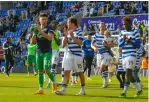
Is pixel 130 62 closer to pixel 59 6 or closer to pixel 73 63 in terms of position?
pixel 73 63

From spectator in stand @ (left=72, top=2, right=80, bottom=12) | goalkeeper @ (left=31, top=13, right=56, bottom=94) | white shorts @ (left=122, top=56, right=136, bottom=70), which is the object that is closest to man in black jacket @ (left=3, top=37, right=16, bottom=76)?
goalkeeper @ (left=31, top=13, right=56, bottom=94)

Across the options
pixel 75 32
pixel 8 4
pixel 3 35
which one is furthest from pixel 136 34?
pixel 8 4

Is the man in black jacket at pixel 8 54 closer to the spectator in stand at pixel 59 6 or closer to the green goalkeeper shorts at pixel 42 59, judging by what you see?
the green goalkeeper shorts at pixel 42 59

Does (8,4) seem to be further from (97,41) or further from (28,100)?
(28,100)

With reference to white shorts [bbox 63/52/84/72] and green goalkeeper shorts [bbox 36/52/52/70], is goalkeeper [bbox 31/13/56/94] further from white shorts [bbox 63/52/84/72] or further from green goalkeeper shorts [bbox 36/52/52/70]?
white shorts [bbox 63/52/84/72]

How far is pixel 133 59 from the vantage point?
39.6 feet

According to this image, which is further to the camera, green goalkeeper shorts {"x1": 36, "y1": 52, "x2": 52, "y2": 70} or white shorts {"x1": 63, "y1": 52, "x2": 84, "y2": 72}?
green goalkeeper shorts {"x1": 36, "y1": 52, "x2": 52, "y2": 70}

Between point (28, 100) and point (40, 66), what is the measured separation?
211 centimetres

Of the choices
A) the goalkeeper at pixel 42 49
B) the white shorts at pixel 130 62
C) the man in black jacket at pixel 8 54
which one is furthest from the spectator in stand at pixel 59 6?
the white shorts at pixel 130 62

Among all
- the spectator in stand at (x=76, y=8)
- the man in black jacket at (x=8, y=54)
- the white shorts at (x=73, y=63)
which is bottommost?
the man in black jacket at (x=8, y=54)

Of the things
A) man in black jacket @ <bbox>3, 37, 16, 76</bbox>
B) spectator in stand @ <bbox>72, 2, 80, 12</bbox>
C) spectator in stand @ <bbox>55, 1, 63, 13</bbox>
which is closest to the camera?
man in black jacket @ <bbox>3, 37, 16, 76</bbox>

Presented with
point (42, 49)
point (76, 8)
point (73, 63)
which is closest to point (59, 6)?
point (76, 8)

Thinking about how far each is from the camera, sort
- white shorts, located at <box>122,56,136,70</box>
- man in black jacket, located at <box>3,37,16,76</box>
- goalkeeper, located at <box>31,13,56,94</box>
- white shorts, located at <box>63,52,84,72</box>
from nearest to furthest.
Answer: white shorts, located at <box>122,56,136,70</box> → white shorts, located at <box>63,52,84,72</box> → goalkeeper, located at <box>31,13,56,94</box> → man in black jacket, located at <box>3,37,16,76</box>

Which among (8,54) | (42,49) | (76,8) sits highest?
(76,8)
